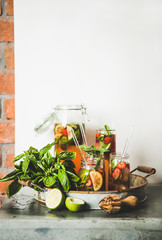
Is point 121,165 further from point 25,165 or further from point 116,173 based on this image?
point 25,165

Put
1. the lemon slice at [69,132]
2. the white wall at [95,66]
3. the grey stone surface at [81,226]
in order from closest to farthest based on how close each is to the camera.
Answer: the grey stone surface at [81,226] < the lemon slice at [69,132] < the white wall at [95,66]

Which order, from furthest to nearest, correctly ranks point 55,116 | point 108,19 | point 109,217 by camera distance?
point 108,19
point 55,116
point 109,217

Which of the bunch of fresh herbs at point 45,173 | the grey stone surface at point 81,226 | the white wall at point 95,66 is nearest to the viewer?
the grey stone surface at point 81,226

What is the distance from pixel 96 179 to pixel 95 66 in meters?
0.57

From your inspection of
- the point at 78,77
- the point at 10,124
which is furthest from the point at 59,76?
the point at 10,124

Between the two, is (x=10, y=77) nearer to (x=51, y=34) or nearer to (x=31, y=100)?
(x=31, y=100)

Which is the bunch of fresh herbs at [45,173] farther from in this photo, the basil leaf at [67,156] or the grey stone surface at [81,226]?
the grey stone surface at [81,226]

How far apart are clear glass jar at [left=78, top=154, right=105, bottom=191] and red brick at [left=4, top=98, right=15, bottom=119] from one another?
0.51 metres

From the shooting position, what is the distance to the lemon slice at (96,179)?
0.91m

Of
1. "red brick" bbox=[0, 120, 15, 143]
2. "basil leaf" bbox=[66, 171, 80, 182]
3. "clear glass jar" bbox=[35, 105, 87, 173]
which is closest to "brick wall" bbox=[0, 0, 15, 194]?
"red brick" bbox=[0, 120, 15, 143]

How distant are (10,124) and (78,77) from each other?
0.38 m

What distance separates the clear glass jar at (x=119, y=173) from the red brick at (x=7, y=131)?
55 cm

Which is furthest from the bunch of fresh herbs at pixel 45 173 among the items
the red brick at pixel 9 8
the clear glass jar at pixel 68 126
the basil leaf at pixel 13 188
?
the red brick at pixel 9 8

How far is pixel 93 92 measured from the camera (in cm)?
129
